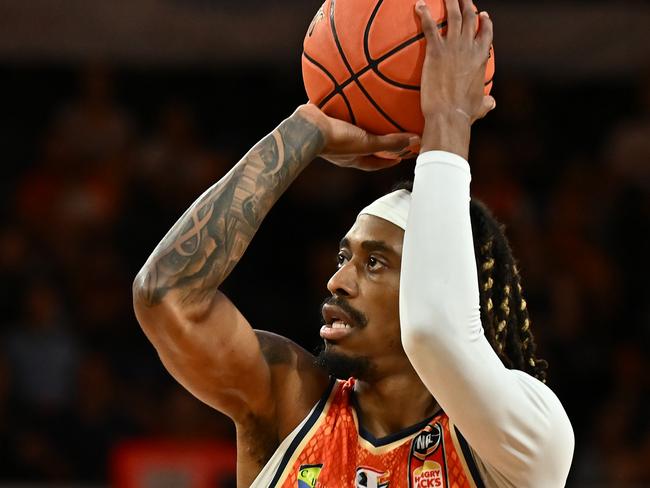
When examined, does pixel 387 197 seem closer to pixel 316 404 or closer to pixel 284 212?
pixel 316 404

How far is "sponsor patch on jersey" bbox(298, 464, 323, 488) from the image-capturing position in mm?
3232

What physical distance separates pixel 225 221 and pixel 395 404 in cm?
74

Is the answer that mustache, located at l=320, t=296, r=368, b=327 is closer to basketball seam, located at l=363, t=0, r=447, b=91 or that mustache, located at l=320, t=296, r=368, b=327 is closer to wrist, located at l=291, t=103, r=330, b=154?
wrist, located at l=291, t=103, r=330, b=154

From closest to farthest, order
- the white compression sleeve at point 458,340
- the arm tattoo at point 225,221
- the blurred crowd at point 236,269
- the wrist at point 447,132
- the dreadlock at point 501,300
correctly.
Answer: the white compression sleeve at point 458,340 → the wrist at point 447,132 → the arm tattoo at point 225,221 → the dreadlock at point 501,300 → the blurred crowd at point 236,269

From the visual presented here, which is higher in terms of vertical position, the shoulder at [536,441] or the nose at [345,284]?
the nose at [345,284]

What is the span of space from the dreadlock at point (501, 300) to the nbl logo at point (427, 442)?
0.92ft

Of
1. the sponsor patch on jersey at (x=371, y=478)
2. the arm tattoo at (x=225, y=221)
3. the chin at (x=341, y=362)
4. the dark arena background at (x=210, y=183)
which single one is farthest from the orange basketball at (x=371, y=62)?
the dark arena background at (x=210, y=183)

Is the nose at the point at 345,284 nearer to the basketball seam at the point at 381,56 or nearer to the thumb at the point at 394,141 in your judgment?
the thumb at the point at 394,141

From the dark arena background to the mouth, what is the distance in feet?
8.62

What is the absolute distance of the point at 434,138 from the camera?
9.64ft

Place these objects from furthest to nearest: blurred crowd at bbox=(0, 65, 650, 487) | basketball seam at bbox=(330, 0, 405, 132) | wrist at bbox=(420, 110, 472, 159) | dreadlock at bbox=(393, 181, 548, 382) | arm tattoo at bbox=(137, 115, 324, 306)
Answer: blurred crowd at bbox=(0, 65, 650, 487), dreadlock at bbox=(393, 181, 548, 382), basketball seam at bbox=(330, 0, 405, 132), arm tattoo at bbox=(137, 115, 324, 306), wrist at bbox=(420, 110, 472, 159)

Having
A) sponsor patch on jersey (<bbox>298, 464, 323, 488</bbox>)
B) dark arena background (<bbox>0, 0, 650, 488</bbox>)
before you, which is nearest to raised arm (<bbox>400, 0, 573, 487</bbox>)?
sponsor patch on jersey (<bbox>298, 464, 323, 488</bbox>)

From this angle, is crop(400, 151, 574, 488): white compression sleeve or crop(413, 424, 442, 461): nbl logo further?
crop(413, 424, 442, 461): nbl logo

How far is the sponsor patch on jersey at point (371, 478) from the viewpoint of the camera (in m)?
3.21
